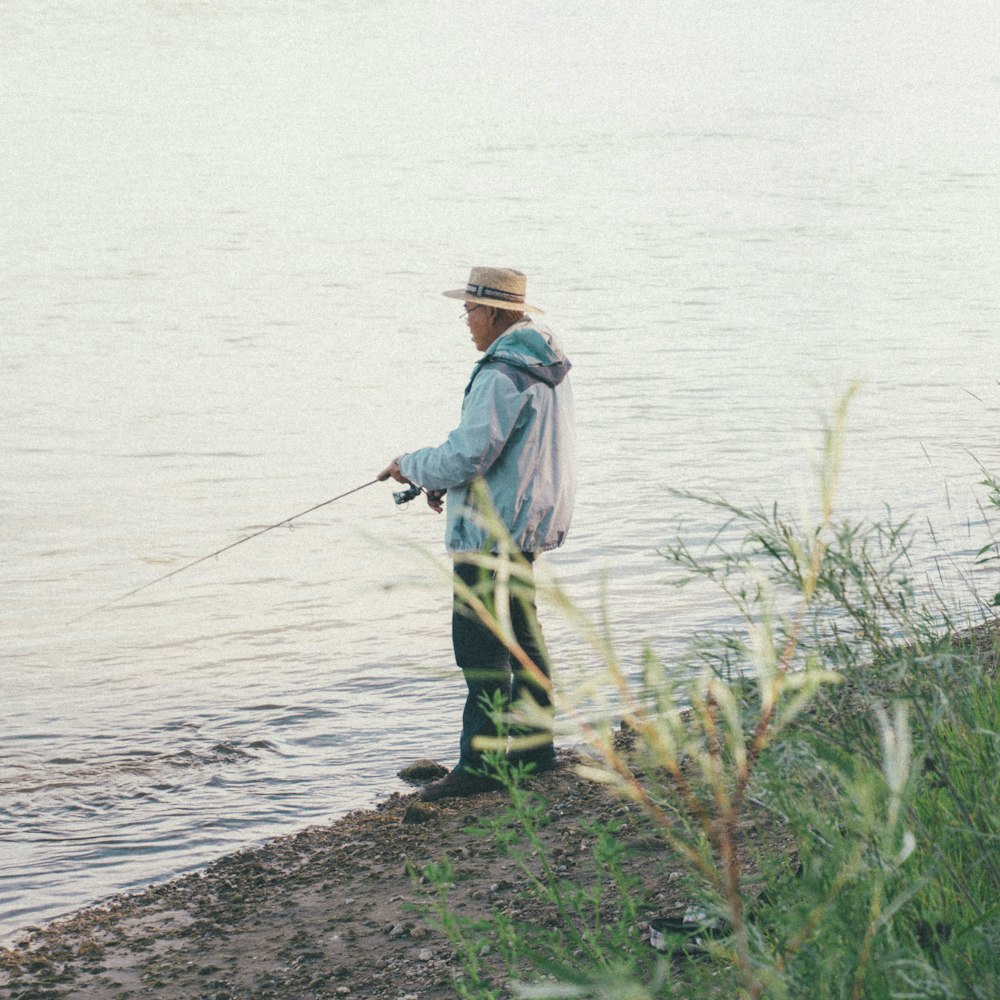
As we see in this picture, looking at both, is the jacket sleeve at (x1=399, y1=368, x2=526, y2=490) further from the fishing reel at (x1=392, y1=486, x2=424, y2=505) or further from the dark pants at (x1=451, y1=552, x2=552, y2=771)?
the dark pants at (x1=451, y1=552, x2=552, y2=771)

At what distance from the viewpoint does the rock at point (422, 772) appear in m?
7.07

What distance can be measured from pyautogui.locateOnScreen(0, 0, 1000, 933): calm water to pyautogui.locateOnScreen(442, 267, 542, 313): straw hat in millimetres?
1668

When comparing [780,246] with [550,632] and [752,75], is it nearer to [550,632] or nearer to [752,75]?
[550,632]

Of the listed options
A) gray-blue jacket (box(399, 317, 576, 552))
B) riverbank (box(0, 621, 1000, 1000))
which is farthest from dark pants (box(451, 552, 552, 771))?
riverbank (box(0, 621, 1000, 1000))

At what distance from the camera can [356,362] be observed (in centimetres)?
1745

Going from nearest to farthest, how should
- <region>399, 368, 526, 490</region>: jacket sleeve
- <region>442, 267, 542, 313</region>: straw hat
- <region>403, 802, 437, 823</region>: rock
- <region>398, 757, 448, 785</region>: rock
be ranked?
<region>399, 368, 526, 490</region>: jacket sleeve → <region>442, 267, 542, 313</region>: straw hat → <region>403, 802, 437, 823</region>: rock → <region>398, 757, 448, 785</region>: rock

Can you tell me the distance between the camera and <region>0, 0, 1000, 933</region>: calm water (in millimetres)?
7840

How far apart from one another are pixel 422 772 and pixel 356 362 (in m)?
10.8

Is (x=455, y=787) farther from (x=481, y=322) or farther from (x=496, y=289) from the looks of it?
(x=496, y=289)

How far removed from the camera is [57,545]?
1150cm

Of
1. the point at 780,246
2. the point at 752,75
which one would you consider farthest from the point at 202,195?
the point at 752,75

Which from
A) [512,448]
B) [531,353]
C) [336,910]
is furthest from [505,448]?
[336,910]

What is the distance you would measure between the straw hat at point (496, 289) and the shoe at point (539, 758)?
5.86ft

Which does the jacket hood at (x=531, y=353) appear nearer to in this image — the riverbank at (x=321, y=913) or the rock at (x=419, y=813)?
the riverbank at (x=321, y=913)
